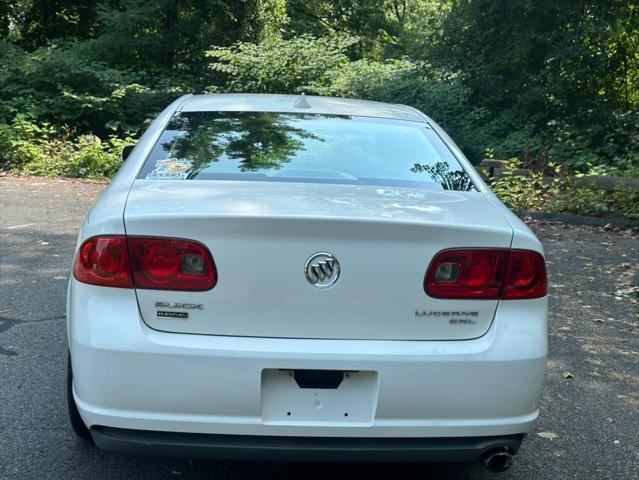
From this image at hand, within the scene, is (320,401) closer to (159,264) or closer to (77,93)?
(159,264)

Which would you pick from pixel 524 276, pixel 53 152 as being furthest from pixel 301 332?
pixel 53 152

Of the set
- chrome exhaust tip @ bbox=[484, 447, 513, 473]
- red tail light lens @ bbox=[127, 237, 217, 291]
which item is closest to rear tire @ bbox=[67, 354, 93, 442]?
red tail light lens @ bbox=[127, 237, 217, 291]

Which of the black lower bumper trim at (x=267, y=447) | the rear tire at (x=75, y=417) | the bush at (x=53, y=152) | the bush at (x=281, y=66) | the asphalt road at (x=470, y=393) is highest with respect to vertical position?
the black lower bumper trim at (x=267, y=447)

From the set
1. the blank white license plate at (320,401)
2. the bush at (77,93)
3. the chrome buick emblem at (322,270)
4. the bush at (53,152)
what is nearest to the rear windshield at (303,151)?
the chrome buick emblem at (322,270)

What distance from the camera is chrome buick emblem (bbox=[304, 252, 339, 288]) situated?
2598 millimetres

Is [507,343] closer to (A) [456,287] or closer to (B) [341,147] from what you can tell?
(A) [456,287]

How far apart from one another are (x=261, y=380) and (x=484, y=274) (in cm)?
89

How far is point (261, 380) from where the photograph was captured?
2.55m

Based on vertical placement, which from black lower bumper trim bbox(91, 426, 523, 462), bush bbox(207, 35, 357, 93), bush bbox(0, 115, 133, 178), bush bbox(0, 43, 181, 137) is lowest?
bush bbox(0, 115, 133, 178)

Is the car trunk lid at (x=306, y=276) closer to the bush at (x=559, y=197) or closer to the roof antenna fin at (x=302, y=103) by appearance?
the roof antenna fin at (x=302, y=103)

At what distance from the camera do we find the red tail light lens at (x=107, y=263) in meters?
2.61

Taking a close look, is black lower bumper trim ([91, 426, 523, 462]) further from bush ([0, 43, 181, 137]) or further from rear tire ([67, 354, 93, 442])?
bush ([0, 43, 181, 137])

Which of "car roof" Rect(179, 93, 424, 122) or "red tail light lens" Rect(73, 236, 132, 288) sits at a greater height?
"car roof" Rect(179, 93, 424, 122)

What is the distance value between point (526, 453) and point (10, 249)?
19.4 ft
